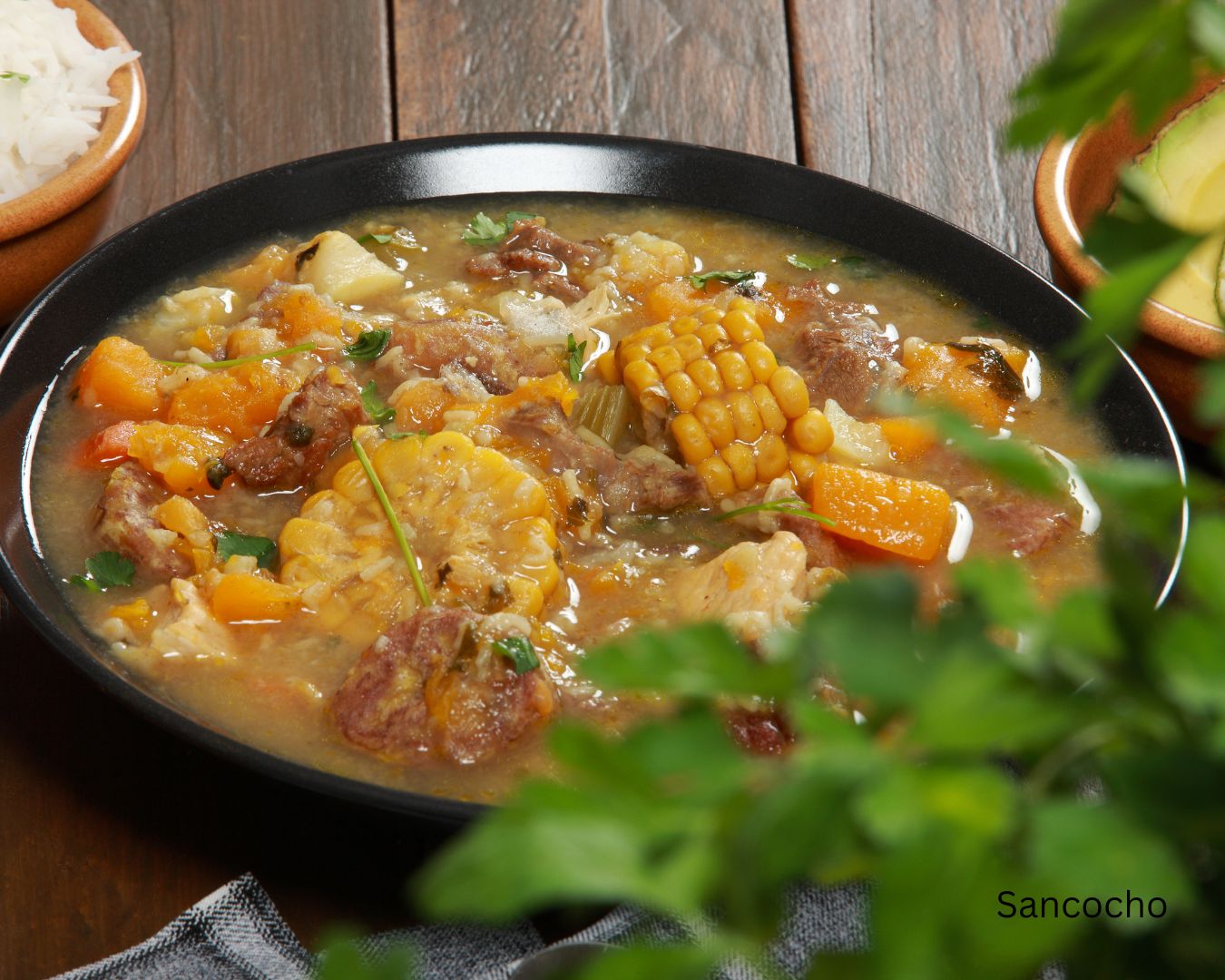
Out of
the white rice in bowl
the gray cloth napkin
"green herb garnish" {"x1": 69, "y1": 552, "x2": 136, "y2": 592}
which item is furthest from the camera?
the white rice in bowl

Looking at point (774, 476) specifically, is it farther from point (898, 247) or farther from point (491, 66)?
point (491, 66)

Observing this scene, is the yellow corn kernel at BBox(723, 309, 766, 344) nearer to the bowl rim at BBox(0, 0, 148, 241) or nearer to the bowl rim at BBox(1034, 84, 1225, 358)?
the bowl rim at BBox(1034, 84, 1225, 358)

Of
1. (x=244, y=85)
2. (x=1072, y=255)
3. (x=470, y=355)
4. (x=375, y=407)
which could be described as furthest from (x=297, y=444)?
(x=244, y=85)

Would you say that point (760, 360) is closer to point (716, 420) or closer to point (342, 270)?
point (716, 420)

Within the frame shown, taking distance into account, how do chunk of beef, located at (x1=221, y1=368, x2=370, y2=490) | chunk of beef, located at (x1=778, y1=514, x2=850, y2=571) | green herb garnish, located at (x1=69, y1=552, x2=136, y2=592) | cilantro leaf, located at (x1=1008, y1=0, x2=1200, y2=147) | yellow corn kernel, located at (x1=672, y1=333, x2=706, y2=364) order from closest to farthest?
cilantro leaf, located at (x1=1008, y1=0, x2=1200, y2=147)
green herb garnish, located at (x1=69, y1=552, x2=136, y2=592)
chunk of beef, located at (x1=778, y1=514, x2=850, y2=571)
chunk of beef, located at (x1=221, y1=368, x2=370, y2=490)
yellow corn kernel, located at (x1=672, y1=333, x2=706, y2=364)

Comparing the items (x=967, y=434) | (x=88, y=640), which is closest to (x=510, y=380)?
(x=88, y=640)

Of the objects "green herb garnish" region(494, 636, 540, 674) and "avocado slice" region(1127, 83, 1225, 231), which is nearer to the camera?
"green herb garnish" region(494, 636, 540, 674)

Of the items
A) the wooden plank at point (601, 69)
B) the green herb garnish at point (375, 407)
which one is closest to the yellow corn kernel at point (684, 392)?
the green herb garnish at point (375, 407)

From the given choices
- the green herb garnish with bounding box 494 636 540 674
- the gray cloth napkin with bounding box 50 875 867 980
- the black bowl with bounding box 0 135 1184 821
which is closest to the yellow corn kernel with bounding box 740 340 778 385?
the black bowl with bounding box 0 135 1184 821
